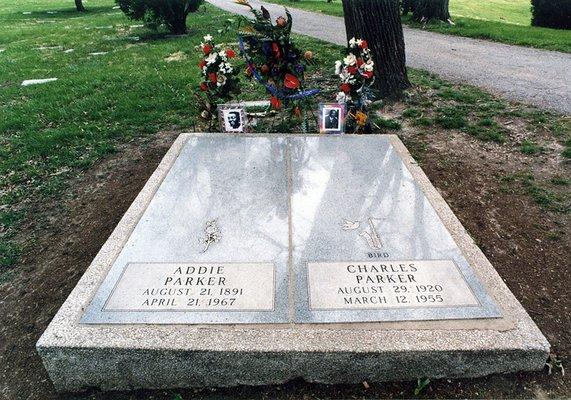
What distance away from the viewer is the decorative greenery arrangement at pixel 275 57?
438 centimetres

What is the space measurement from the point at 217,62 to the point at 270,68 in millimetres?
567

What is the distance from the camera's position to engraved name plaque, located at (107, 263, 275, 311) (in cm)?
229

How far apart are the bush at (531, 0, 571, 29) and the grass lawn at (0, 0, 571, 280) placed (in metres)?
7.54

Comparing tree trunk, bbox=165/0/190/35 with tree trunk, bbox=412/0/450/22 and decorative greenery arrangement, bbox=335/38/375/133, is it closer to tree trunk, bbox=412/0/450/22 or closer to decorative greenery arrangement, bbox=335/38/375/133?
tree trunk, bbox=412/0/450/22

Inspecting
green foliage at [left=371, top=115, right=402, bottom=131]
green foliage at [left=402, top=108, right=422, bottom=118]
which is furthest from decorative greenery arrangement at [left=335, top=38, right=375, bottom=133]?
green foliage at [left=402, top=108, right=422, bottom=118]

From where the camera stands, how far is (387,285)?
2395 mm

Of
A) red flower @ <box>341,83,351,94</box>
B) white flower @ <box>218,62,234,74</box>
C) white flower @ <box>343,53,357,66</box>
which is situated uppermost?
white flower @ <box>343,53,357,66</box>

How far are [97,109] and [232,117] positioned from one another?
284 cm

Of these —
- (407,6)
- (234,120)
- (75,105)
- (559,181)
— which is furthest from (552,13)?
(75,105)

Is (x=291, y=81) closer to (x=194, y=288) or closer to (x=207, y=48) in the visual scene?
(x=207, y=48)

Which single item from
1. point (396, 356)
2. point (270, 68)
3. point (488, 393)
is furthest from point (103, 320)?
point (270, 68)

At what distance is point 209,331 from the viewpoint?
7.09 ft

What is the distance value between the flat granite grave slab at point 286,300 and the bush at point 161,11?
956 centimetres

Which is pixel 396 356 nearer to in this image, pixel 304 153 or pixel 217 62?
pixel 304 153
